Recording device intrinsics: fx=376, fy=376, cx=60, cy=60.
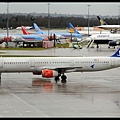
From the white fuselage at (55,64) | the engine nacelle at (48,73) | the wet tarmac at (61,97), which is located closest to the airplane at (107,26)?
the wet tarmac at (61,97)

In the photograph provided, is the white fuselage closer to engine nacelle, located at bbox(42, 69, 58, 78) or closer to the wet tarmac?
engine nacelle, located at bbox(42, 69, 58, 78)

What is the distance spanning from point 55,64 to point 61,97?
33.6 ft

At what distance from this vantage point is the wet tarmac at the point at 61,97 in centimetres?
2064

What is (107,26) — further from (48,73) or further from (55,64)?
(48,73)

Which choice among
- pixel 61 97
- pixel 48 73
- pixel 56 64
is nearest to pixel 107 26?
pixel 56 64

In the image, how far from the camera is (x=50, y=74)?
119 feet

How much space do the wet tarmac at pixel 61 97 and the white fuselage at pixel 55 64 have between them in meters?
1.44

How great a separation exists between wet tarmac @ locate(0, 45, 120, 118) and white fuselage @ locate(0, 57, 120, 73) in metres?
1.44

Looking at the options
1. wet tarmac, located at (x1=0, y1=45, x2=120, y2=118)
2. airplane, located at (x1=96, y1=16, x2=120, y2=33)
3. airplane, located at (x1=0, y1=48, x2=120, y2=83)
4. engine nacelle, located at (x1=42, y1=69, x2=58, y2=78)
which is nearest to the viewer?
wet tarmac, located at (x1=0, y1=45, x2=120, y2=118)

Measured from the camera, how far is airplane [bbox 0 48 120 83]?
121ft

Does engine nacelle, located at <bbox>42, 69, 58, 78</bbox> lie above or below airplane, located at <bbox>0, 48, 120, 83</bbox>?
below

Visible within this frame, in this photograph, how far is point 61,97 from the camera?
28.0 meters

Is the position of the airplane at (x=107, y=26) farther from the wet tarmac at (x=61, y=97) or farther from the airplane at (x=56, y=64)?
A: the airplane at (x=56, y=64)

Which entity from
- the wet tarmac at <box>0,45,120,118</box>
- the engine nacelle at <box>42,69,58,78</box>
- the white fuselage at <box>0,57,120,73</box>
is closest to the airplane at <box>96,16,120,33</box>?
the wet tarmac at <box>0,45,120,118</box>
